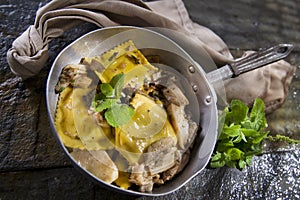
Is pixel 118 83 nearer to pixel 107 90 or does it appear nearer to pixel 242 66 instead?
pixel 107 90

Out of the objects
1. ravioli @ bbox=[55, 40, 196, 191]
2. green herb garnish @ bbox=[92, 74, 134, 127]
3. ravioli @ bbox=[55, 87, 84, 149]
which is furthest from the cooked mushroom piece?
ravioli @ bbox=[55, 87, 84, 149]

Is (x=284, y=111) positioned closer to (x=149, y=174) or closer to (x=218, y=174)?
(x=218, y=174)

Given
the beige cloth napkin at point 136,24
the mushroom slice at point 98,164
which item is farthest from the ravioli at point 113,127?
the beige cloth napkin at point 136,24

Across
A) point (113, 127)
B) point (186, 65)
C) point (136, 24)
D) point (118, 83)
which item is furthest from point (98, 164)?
point (136, 24)

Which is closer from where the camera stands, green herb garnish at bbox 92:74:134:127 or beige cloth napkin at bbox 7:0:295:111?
green herb garnish at bbox 92:74:134:127

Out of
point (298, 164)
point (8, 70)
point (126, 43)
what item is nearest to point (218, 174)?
point (298, 164)

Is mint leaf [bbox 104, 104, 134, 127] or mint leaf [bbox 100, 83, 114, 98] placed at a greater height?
mint leaf [bbox 100, 83, 114, 98]

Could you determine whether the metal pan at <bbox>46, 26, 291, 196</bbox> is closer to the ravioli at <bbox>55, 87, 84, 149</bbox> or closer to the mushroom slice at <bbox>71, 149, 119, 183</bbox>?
the ravioli at <bbox>55, 87, 84, 149</bbox>
